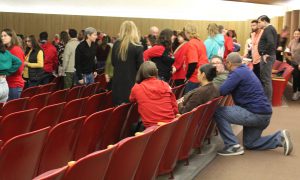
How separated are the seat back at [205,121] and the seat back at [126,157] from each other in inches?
71.4

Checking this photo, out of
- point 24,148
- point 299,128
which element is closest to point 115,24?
point 299,128

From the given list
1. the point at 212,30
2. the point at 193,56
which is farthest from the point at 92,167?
the point at 212,30

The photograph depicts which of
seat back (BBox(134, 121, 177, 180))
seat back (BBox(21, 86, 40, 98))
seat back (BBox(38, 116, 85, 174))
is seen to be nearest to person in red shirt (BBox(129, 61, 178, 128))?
seat back (BBox(134, 121, 177, 180))

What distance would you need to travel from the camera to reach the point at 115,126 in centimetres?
379

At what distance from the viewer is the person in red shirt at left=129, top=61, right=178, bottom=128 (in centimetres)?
396

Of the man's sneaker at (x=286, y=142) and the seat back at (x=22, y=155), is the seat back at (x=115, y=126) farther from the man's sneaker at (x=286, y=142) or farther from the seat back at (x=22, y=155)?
the man's sneaker at (x=286, y=142)

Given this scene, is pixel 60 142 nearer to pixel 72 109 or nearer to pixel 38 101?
pixel 72 109

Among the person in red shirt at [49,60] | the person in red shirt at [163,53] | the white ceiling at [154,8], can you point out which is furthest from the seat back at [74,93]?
the white ceiling at [154,8]

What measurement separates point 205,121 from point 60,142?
1.90m

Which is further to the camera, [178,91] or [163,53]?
[163,53]

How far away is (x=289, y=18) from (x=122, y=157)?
437 inches

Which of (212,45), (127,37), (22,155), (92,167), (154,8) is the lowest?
(22,155)

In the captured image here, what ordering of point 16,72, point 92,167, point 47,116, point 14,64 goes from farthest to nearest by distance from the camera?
point 16,72, point 14,64, point 47,116, point 92,167

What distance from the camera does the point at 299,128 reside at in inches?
235
